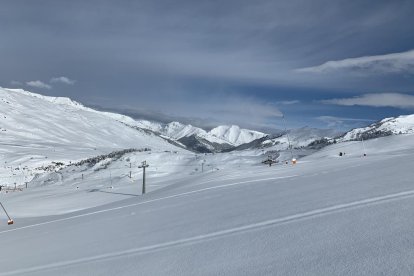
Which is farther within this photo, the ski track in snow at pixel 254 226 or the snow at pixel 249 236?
the ski track in snow at pixel 254 226

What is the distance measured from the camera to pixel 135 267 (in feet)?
20.2

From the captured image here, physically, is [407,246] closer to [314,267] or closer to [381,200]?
[314,267]

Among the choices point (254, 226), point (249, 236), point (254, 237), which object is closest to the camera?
point (254, 237)

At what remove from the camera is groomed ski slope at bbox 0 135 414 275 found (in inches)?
181

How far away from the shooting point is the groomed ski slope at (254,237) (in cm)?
460

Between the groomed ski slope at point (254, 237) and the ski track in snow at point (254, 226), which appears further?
the ski track in snow at point (254, 226)

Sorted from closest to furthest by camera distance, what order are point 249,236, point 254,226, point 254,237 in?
point 254,237
point 249,236
point 254,226

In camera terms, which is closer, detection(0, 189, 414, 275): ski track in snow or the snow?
the snow

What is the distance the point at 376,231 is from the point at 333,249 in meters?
0.67

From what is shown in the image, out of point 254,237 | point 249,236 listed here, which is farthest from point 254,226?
point 254,237

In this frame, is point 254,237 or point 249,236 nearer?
point 254,237

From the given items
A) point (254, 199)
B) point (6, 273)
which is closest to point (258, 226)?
point (254, 199)

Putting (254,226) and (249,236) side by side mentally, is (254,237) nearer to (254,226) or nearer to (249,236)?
(249,236)

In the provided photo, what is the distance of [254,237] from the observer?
6207 mm
